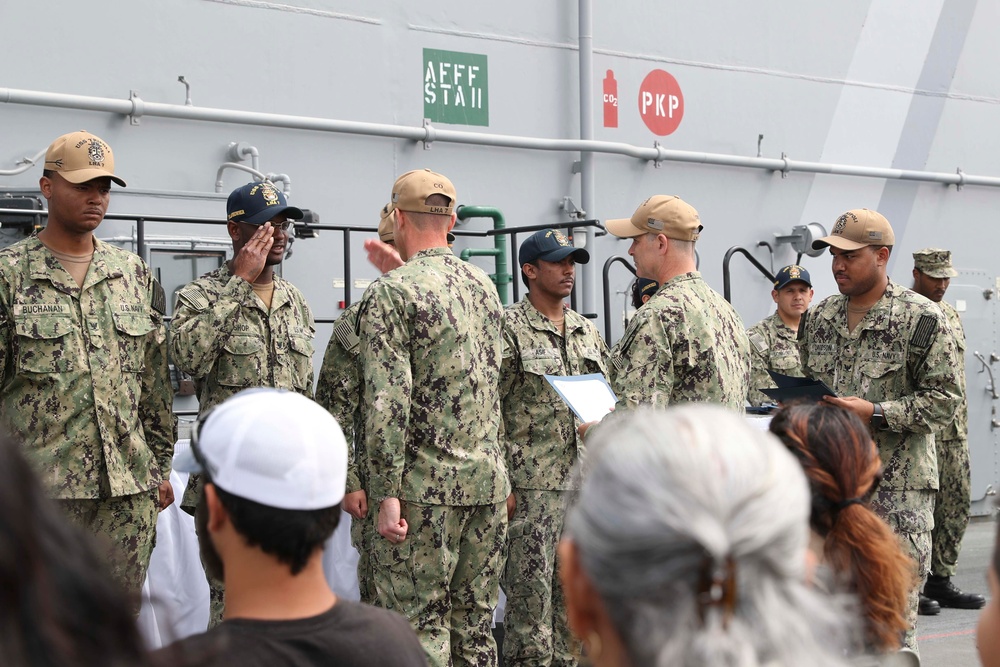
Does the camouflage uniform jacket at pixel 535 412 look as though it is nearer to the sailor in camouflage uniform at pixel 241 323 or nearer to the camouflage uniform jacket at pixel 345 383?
the camouflage uniform jacket at pixel 345 383

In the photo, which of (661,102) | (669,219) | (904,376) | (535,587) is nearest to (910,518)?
(904,376)

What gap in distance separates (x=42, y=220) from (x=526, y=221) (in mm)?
3609

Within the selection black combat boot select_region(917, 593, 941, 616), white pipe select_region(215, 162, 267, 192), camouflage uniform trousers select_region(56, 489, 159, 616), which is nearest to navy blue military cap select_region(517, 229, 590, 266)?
white pipe select_region(215, 162, 267, 192)

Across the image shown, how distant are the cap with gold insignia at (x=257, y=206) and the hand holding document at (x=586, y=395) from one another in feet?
4.16

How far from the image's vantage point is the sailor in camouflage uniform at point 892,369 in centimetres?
440

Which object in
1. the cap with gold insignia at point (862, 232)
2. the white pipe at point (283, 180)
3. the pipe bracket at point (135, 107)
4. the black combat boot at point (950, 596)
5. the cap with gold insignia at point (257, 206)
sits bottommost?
the black combat boot at point (950, 596)

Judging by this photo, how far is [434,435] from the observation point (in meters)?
4.03

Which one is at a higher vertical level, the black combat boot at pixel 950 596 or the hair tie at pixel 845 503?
→ the hair tie at pixel 845 503

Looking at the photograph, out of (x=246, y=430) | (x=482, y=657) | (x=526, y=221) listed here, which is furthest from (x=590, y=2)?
(x=246, y=430)

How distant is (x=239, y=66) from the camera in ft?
23.2

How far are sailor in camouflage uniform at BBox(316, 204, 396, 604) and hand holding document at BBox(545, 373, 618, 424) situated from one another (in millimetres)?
760

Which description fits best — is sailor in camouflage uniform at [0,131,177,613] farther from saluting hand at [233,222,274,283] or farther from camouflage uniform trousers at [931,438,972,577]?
camouflage uniform trousers at [931,438,972,577]

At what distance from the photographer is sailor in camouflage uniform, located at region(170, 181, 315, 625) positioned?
4438mm

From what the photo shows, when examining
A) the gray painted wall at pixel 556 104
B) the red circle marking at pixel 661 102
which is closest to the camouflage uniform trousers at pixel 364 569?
the gray painted wall at pixel 556 104
